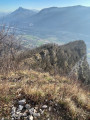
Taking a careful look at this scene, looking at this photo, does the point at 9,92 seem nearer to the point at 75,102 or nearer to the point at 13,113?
the point at 13,113

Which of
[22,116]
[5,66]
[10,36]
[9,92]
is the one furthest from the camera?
[5,66]

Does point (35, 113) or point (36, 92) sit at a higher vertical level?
point (36, 92)

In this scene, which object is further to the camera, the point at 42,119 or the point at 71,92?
the point at 71,92

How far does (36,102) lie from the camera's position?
3.87 meters

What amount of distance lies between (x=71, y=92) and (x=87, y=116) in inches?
40.4

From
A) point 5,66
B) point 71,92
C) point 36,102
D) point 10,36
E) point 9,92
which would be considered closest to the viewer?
point 36,102

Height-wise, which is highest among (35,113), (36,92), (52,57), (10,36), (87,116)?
(10,36)

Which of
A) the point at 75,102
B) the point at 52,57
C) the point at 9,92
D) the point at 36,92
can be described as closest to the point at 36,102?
the point at 36,92

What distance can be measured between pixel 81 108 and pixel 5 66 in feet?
15.0

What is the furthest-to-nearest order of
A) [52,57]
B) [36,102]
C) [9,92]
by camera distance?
[52,57]
[9,92]
[36,102]

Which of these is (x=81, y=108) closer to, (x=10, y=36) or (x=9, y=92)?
(x=9, y=92)

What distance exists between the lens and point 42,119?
3.41 meters

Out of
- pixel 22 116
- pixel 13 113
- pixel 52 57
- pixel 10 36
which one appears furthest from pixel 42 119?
pixel 52 57

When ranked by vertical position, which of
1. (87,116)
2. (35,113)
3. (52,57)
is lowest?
(52,57)
